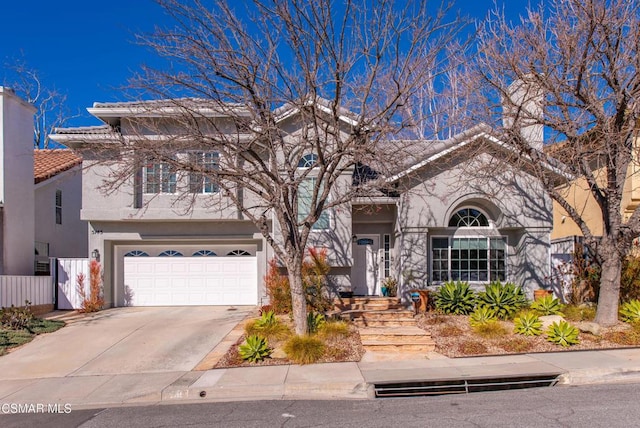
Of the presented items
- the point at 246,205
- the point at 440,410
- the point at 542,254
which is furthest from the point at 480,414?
the point at 246,205

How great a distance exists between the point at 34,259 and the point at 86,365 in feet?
26.7

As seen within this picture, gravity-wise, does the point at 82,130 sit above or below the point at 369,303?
above

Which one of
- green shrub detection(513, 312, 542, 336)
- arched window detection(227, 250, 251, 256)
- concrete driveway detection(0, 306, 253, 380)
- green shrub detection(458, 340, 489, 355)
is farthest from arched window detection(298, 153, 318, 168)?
green shrub detection(513, 312, 542, 336)

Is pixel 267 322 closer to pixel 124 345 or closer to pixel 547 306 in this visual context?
pixel 124 345

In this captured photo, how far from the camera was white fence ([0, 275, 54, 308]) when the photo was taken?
1396 centimetres

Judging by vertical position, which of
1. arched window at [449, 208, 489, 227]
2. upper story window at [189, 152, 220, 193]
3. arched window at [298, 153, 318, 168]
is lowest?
arched window at [449, 208, 489, 227]

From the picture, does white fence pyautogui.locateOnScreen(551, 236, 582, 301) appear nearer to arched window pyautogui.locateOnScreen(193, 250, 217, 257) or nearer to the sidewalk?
the sidewalk

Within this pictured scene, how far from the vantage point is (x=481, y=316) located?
12203 mm

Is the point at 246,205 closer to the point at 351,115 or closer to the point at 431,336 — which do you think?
the point at 351,115

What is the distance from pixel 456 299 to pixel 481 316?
1.36 metres

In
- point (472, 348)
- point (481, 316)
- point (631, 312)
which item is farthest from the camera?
point (481, 316)

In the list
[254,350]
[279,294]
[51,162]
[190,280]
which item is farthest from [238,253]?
[51,162]

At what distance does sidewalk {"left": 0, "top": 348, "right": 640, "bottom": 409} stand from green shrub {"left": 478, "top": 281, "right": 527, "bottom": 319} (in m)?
2.69

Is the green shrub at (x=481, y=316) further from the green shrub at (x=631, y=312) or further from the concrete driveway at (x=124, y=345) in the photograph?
the concrete driveway at (x=124, y=345)
